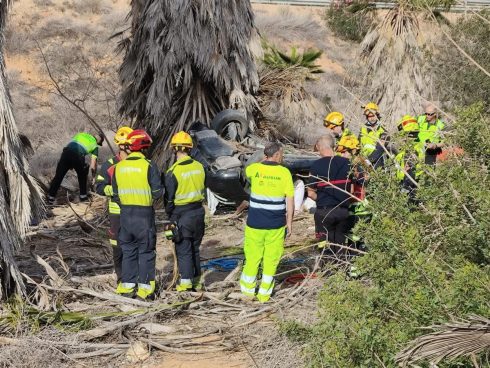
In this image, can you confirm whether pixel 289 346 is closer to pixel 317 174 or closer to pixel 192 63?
pixel 317 174

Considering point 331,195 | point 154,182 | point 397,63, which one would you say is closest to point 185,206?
point 154,182

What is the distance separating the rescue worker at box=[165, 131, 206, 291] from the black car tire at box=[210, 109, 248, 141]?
540 centimetres

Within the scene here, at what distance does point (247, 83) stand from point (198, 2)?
1.77 meters

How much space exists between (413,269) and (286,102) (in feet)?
33.1

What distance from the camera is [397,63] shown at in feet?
43.7

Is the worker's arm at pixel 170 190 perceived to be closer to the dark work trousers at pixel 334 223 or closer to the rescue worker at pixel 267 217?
the rescue worker at pixel 267 217

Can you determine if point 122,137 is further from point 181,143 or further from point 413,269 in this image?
point 413,269

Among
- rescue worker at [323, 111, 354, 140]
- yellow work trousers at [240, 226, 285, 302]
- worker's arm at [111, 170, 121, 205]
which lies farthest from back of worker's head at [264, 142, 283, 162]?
rescue worker at [323, 111, 354, 140]

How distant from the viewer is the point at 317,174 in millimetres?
7344

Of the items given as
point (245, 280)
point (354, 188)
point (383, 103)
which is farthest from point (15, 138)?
point (383, 103)

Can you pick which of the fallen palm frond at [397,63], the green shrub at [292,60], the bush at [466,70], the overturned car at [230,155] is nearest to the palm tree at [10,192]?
the overturned car at [230,155]

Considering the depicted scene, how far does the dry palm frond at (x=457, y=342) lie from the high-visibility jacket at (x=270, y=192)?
3508mm

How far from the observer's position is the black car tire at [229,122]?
12.8 meters

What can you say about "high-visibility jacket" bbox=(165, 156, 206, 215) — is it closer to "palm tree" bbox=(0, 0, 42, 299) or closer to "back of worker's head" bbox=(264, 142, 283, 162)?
"back of worker's head" bbox=(264, 142, 283, 162)
